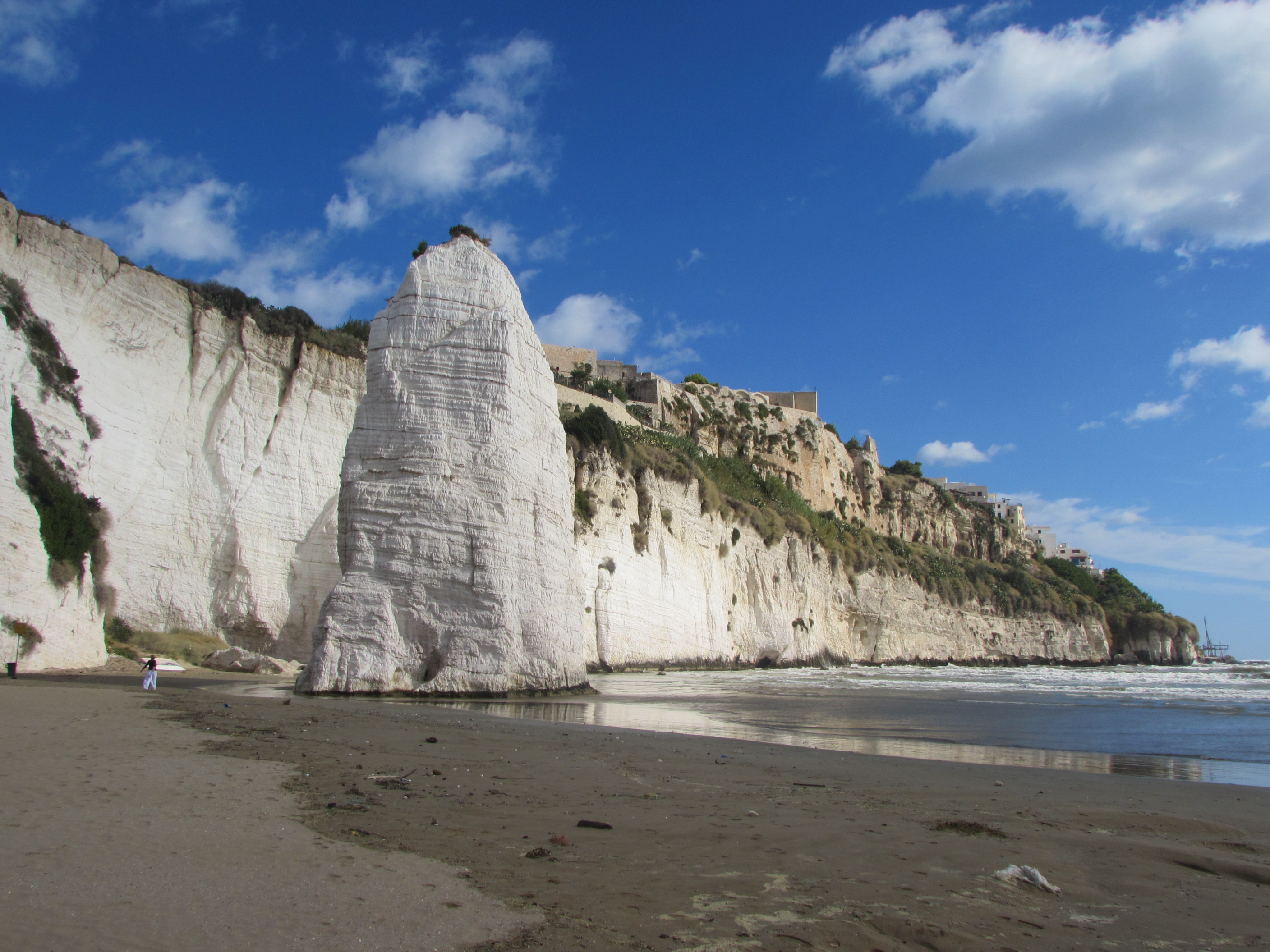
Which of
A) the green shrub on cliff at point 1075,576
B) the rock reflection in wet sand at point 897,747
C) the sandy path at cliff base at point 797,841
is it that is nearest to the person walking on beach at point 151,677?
the rock reflection in wet sand at point 897,747

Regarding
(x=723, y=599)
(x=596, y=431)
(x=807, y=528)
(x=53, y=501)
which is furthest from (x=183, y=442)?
(x=807, y=528)

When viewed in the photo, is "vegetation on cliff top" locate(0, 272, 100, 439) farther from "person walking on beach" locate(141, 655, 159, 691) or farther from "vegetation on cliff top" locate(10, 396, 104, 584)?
"person walking on beach" locate(141, 655, 159, 691)

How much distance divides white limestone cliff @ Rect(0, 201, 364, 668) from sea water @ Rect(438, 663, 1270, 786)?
31.1 ft

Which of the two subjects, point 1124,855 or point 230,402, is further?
point 230,402

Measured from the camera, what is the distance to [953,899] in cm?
319

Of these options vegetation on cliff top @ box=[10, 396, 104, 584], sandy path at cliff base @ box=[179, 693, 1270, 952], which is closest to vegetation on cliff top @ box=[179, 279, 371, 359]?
vegetation on cliff top @ box=[10, 396, 104, 584]

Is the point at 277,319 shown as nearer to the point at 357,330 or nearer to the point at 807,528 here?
the point at 357,330

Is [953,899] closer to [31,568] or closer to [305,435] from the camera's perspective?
[31,568]

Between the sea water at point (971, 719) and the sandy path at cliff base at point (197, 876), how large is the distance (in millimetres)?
5694

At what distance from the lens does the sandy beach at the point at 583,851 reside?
104 inches

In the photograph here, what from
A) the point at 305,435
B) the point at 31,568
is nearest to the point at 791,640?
the point at 305,435

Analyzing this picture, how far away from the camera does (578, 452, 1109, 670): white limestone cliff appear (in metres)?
27.0

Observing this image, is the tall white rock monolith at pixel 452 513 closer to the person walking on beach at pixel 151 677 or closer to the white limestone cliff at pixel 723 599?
the person walking on beach at pixel 151 677

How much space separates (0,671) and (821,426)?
54.3 m
